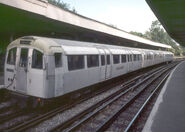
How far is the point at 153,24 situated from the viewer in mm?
125062

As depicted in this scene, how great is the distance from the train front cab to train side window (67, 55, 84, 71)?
56.1 inches

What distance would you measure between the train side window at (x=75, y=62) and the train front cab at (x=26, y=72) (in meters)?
1.42

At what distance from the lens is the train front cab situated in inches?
285

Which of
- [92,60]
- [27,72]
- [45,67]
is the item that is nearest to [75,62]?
[92,60]

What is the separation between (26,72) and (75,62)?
7.37 ft

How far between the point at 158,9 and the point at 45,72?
9.98 m

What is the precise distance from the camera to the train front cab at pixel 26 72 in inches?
285

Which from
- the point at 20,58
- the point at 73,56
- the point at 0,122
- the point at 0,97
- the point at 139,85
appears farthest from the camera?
the point at 139,85

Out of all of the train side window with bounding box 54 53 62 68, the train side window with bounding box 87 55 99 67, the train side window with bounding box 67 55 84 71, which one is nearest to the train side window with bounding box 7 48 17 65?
the train side window with bounding box 54 53 62 68

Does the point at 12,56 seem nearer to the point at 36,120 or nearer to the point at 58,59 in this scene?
the point at 58,59

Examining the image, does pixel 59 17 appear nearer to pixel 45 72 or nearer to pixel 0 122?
pixel 45 72

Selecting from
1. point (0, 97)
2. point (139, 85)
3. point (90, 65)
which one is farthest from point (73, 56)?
point (139, 85)

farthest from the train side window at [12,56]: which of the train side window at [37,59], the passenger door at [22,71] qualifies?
the train side window at [37,59]

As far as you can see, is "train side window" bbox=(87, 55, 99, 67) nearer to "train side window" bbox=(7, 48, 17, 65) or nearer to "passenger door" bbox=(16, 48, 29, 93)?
"passenger door" bbox=(16, 48, 29, 93)
